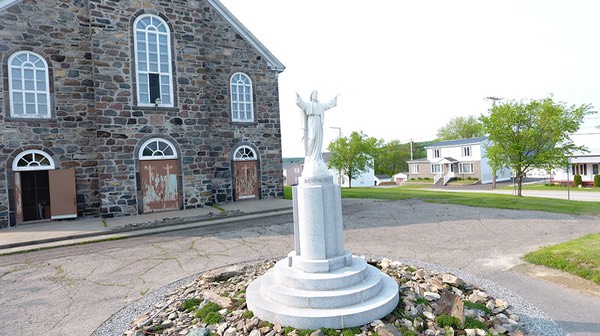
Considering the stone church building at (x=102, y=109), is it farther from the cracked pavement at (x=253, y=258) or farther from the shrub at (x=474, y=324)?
the shrub at (x=474, y=324)

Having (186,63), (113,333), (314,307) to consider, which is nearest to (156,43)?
(186,63)

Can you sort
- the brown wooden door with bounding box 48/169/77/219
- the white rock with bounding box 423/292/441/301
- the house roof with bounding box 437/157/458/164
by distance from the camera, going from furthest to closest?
the house roof with bounding box 437/157/458/164 → the brown wooden door with bounding box 48/169/77/219 → the white rock with bounding box 423/292/441/301

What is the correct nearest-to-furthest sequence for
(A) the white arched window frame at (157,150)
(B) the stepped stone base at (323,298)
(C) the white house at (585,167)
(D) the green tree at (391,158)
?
(B) the stepped stone base at (323,298), (A) the white arched window frame at (157,150), (C) the white house at (585,167), (D) the green tree at (391,158)

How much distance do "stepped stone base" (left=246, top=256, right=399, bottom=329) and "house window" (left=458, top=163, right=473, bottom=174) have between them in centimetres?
4569

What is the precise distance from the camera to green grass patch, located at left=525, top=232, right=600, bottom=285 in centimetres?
615

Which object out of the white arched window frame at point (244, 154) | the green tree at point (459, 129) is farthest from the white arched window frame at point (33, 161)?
the green tree at point (459, 129)

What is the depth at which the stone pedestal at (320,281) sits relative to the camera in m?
4.39

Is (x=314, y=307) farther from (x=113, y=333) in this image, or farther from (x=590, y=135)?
(x=590, y=135)

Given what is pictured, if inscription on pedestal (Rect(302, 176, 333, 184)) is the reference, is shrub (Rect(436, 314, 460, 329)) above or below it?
below

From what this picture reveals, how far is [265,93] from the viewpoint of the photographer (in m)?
17.5

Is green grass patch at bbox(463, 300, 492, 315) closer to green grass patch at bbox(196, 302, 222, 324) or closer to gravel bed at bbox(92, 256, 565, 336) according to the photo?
gravel bed at bbox(92, 256, 565, 336)

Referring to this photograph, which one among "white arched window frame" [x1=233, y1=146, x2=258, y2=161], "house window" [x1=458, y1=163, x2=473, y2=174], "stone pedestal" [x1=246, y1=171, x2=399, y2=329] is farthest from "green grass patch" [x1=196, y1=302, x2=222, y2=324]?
"house window" [x1=458, y1=163, x2=473, y2=174]

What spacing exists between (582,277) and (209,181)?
42.5ft

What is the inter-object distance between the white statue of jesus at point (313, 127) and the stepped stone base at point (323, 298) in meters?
1.75
